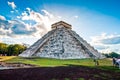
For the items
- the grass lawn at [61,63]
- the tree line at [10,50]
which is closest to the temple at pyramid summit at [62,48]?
the grass lawn at [61,63]

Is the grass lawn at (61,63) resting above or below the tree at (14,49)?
below

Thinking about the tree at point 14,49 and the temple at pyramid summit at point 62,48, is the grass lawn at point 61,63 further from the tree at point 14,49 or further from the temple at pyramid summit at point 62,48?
the tree at point 14,49

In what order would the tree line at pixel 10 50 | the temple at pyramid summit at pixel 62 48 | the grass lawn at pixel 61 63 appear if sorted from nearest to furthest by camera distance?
1. the grass lawn at pixel 61 63
2. the temple at pyramid summit at pixel 62 48
3. the tree line at pixel 10 50

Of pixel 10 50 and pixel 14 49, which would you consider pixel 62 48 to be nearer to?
pixel 14 49

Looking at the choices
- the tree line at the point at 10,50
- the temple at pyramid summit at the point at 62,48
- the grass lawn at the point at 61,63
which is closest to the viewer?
the grass lawn at the point at 61,63

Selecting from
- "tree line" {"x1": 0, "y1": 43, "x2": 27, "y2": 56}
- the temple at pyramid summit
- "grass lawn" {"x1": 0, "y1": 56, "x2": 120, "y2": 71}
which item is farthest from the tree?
"grass lawn" {"x1": 0, "y1": 56, "x2": 120, "y2": 71}

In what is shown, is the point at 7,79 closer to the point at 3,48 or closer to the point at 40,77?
the point at 40,77

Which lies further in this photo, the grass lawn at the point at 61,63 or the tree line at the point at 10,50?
the tree line at the point at 10,50

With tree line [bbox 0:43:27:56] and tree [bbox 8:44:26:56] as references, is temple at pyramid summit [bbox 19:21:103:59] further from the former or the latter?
tree line [bbox 0:43:27:56]

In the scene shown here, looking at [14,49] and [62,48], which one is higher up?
[14,49]

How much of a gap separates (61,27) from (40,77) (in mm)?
41620

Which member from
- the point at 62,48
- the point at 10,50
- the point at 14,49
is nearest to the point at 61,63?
the point at 62,48

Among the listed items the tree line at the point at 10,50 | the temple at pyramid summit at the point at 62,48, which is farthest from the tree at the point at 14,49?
the temple at pyramid summit at the point at 62,48

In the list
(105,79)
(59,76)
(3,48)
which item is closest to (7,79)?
(59,76)
